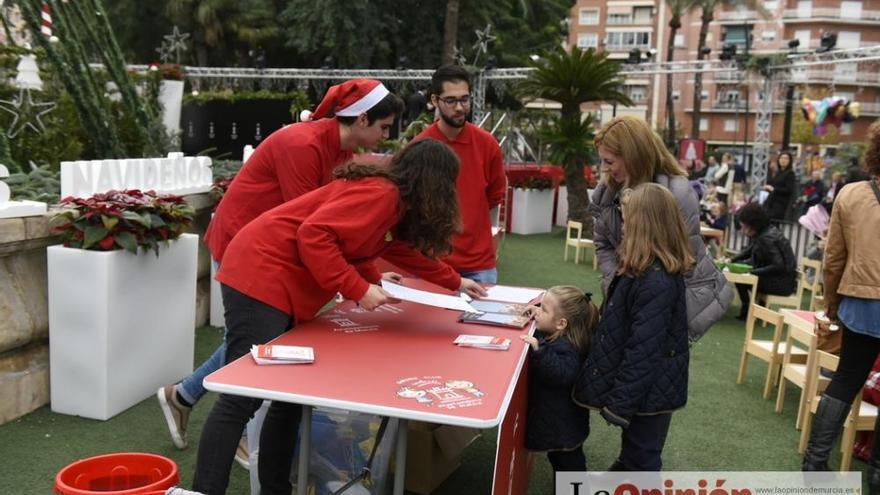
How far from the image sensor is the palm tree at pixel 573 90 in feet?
38.8

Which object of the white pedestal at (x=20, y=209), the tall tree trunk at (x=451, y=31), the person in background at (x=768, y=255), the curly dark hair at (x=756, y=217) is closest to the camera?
the white pedestal at (x=20, y=209)

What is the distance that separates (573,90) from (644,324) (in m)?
9.86

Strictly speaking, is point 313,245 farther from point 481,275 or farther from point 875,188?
point 875,188

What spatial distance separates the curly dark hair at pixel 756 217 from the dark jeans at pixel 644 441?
15.9 feet

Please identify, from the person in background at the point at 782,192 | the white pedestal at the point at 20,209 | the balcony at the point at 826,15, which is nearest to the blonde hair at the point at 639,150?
the white pedestal at the point at 20,209

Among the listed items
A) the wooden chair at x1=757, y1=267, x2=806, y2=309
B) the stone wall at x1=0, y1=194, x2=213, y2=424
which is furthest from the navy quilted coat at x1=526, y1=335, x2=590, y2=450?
the wooden chair at x1=757, y1=267, x2=806, y2=309

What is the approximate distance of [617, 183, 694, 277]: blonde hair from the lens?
2.70 m

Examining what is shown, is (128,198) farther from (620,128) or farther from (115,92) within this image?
(115,92)

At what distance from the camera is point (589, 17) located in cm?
6469

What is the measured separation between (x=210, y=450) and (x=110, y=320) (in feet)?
5.19

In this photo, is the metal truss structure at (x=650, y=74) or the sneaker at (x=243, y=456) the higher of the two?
the metal truss structure at (x=650, y=74)

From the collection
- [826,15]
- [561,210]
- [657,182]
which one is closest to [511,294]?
[657,182]

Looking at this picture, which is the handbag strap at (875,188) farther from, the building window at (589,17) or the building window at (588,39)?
the building window at (589,17)

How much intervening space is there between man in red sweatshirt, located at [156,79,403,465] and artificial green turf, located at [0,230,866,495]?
0.67 metres
